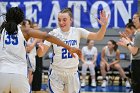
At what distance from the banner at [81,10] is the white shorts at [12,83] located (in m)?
8.67

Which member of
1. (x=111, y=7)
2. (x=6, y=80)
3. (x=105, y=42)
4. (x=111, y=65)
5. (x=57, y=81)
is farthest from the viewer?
(x=105, y=42)

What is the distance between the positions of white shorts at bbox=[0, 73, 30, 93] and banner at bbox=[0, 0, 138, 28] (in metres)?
8.67

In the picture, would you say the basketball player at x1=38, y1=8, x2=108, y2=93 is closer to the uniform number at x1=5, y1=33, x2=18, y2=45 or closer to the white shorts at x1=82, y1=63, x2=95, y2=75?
the uniform number at x1=5, y1=33, x2=18, y2=45

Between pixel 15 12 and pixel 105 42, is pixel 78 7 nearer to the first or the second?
pixel 105 42

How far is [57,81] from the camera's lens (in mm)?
5379

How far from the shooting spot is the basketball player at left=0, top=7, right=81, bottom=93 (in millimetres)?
4035

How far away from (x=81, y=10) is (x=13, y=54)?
8891 millimetres

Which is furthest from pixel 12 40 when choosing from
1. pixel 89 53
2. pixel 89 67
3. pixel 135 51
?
pixel 89 53

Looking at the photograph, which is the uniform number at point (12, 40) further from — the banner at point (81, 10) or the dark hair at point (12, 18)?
the banner at point (81, 10)

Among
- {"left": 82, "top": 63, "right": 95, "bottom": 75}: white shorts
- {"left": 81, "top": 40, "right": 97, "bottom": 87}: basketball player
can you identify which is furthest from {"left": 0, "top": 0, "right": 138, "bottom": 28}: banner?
{"left": 82, "top": 63, "right": 95, "bottom": 75}: white shorts

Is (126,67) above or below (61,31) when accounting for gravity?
below

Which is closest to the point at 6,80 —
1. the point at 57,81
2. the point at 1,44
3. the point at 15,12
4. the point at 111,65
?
the point at 1,44

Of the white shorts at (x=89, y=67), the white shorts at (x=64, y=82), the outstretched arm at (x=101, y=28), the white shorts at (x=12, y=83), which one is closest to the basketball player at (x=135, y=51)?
the outstretched arm at (x=101, y=28)

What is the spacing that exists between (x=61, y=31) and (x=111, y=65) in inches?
259
